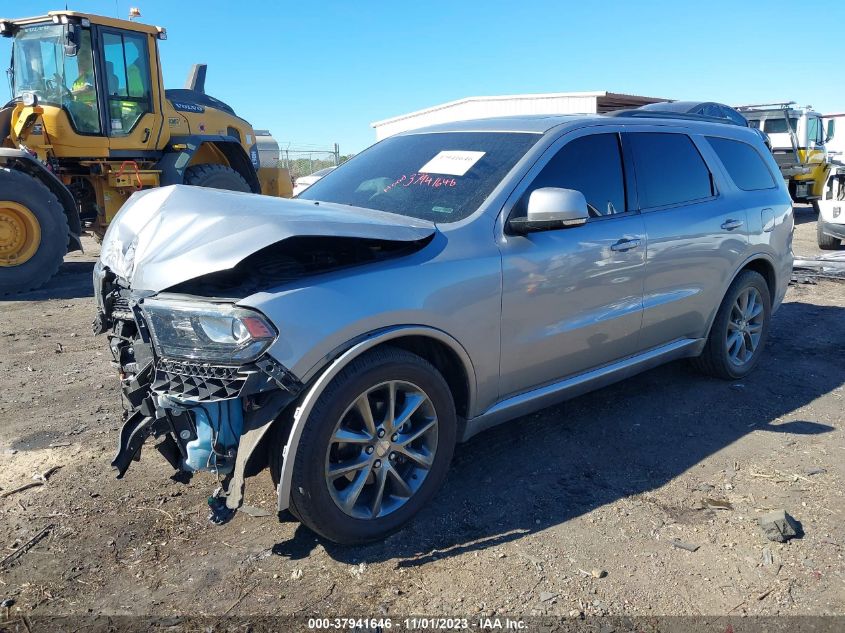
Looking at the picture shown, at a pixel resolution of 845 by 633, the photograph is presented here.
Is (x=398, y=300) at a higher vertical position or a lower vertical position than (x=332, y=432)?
higher

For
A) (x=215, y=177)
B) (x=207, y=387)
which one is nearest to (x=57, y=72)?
(x=215, y=177)

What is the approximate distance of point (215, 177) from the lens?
34.5ft

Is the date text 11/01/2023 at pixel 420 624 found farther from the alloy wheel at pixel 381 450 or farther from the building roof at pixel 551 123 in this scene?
the building roof at pixel 551 123

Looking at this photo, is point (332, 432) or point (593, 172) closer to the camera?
point (332, 432)

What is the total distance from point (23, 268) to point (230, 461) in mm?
7125

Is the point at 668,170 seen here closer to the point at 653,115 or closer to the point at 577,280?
the point at 653,115

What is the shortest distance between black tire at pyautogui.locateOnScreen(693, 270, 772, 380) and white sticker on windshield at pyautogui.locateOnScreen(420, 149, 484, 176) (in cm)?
224

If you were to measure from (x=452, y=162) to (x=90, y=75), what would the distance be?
24.8ft

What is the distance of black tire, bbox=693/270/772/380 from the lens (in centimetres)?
475

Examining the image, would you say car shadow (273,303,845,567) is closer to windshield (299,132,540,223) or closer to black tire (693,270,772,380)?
black tire (693,270,772,380)

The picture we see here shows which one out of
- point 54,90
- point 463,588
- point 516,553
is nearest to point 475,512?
point 516,553

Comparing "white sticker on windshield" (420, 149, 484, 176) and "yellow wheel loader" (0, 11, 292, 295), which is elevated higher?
"yellow wheel loader" (0, 11, 292, 295)

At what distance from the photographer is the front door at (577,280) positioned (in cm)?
333

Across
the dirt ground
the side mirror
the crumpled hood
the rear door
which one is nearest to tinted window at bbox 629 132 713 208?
the rear door
